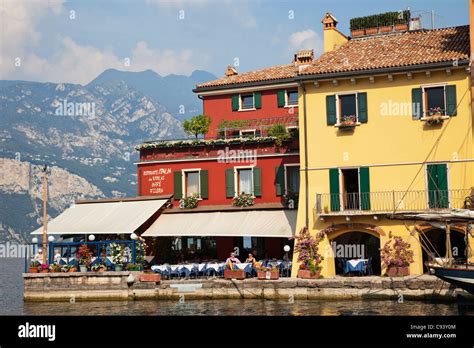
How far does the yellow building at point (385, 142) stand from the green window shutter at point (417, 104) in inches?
1.7

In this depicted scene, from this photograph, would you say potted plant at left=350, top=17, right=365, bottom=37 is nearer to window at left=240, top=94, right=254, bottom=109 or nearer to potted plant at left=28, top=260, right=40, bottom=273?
window at left=240, top=94, right=254, bottom=109

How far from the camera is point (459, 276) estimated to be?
1062 inches

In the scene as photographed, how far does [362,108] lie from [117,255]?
13.9 m

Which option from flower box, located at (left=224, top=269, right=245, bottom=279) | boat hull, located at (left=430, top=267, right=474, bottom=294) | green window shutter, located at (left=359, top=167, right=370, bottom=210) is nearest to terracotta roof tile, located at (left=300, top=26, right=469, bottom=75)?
green window shutter, located at (left=359, top=167, right=370, bottom=210)

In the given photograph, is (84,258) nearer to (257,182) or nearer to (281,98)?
(257,182)

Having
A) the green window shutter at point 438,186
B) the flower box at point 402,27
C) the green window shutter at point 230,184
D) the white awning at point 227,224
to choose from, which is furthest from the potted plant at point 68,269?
the flower box at point 402,27

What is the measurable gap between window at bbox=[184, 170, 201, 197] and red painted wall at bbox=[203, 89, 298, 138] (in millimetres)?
4732

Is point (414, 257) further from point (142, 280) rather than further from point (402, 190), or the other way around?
point (142, 280)

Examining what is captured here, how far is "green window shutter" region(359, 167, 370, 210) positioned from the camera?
3384 centimetres

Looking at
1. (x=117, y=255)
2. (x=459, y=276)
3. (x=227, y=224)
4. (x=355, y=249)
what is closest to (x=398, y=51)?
(x=355, y=249)

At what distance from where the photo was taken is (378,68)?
110ft

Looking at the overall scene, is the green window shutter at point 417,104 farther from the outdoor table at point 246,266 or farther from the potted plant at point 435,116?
the outdoor table at point 246,266

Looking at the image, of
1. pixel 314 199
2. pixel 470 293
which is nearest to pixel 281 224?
pixel 314 199
